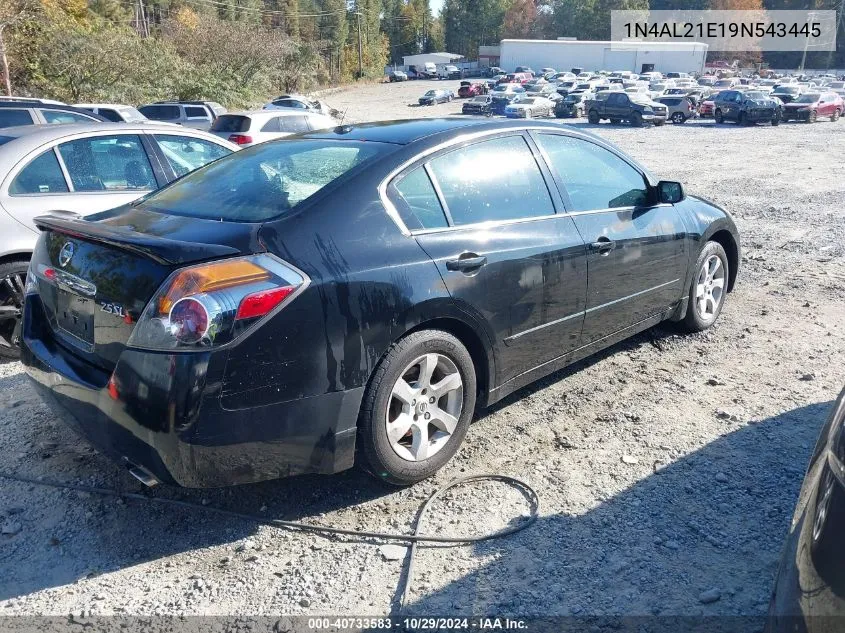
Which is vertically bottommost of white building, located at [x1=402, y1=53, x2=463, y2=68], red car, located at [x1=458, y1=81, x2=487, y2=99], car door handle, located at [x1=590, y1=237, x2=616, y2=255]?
car door handle, located at [x1=590, y1=237, x2=616, y2=255]

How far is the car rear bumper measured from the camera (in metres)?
2.74

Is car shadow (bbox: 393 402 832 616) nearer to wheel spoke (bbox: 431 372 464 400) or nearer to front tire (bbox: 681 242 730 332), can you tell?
wheel spoke (bbox: 431 372 464 400)

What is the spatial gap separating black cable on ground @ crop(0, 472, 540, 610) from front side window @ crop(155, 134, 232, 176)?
2.89 m

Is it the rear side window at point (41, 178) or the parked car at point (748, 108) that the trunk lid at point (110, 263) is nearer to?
the rear side window at point (41, 178)

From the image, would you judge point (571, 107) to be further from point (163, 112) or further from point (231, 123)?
point (231, 123)

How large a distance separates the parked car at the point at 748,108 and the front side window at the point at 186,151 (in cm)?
3258

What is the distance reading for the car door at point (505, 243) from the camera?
11.5 feet

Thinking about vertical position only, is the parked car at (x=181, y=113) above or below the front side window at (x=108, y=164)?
above

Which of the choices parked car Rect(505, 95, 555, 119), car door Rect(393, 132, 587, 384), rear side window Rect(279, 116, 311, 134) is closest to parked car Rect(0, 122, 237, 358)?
car door Rect(393, 132, 587, 384)

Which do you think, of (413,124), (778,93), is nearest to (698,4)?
(778,93)

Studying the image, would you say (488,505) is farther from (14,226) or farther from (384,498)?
(14,226)

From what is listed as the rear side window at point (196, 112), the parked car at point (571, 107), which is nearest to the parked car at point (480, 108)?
the parked car at point (571, 107)

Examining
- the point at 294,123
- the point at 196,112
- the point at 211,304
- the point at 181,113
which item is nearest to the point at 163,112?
the point at 181,113

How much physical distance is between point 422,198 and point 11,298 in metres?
3.09
